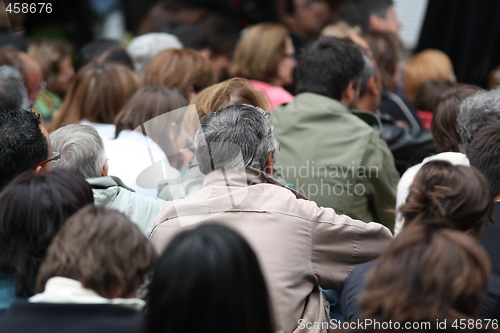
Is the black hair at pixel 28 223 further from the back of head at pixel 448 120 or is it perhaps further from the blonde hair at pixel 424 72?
the blonde hair at pixel 424 72

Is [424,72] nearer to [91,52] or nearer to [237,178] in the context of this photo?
[91,52]

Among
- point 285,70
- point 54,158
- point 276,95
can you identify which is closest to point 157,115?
point 54,158

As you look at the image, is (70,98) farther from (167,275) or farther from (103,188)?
(167,275)

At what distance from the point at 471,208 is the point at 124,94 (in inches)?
104

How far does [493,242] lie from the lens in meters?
2.42

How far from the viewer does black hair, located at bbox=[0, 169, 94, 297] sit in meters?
2.11

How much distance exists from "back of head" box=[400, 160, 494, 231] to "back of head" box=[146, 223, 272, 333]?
0.67 meters

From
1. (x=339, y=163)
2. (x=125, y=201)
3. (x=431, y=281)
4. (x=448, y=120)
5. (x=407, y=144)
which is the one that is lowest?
(x=407, y=144)

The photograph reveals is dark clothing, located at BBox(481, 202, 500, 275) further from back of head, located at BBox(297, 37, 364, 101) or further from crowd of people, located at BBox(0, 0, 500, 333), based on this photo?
back of head, located at BBox(297, 37, 364, 101)

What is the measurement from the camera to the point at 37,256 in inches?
84.4

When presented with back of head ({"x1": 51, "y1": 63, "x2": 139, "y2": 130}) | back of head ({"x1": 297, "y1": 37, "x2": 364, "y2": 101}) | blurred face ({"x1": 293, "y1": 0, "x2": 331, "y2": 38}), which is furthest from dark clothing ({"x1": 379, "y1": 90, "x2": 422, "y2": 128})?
blurred face ({"x1": 293, "y1": 0, "x2": 331, "y2": 38})

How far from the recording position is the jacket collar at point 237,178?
2.57 m

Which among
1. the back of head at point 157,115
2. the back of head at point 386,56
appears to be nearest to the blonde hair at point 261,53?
the back of head at point 386,56

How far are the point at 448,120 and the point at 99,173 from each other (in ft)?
5.62
